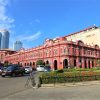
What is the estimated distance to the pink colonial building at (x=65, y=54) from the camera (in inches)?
3081

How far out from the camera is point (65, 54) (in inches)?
3051

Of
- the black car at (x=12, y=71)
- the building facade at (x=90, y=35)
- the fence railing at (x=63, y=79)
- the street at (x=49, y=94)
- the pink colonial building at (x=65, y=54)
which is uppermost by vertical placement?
the building facade at (x=90, y=35)

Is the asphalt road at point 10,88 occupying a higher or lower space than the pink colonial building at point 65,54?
lower

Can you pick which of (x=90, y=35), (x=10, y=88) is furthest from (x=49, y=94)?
(x=90, y=35)

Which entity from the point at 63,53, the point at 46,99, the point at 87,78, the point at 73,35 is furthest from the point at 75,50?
the point at 46,99

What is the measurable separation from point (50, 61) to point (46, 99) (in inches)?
2804

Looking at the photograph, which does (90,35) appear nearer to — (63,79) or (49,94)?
(63,79)

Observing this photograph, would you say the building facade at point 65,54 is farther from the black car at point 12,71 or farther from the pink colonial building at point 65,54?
the black car at point 12,71

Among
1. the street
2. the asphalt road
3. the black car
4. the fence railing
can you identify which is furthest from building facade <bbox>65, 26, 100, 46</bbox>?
the street

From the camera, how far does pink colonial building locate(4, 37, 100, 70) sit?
78.2 m

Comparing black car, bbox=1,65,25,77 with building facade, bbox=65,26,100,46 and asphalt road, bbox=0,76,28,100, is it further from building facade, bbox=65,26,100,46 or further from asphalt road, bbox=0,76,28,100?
building facade, bbox=65,26,100,46

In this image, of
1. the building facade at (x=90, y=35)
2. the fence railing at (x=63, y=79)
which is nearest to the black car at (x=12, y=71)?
the fence railing at (x=63, y=79)

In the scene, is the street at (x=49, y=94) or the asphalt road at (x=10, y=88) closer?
the street at (x=49, y=94)

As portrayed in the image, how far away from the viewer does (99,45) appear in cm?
9731
